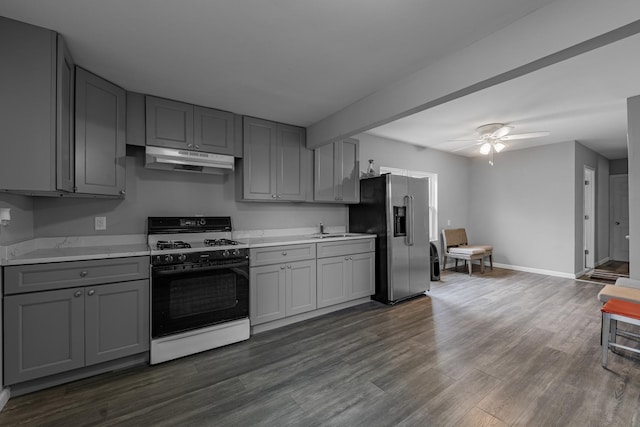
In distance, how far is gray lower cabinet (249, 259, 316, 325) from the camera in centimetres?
294

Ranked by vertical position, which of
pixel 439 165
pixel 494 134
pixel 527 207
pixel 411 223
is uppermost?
pixel 494 134

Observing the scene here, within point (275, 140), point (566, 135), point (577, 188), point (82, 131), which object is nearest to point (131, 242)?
point (82, 131)

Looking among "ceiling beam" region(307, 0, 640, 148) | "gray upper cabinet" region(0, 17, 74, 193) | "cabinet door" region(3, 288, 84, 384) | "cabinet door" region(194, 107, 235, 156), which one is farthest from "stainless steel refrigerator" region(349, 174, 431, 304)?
"gray upper cabinet" region(0, 17, 74, 193)

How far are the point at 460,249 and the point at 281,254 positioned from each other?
160 inches

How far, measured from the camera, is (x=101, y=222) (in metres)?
2.71

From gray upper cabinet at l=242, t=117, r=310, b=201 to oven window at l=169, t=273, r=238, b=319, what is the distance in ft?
3.48

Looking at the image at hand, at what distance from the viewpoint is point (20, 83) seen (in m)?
1.84

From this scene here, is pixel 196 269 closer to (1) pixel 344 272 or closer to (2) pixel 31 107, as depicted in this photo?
(2) pixel 31 107

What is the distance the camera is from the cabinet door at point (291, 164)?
3580 mm

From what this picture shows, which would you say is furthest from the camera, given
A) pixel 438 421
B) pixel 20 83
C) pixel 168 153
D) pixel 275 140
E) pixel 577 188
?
pixel 577 188

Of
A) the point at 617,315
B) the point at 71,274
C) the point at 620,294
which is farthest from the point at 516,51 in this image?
the point at 71,274

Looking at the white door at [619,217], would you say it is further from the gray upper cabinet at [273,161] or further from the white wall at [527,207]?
the gray upper cabinet at [273,161]

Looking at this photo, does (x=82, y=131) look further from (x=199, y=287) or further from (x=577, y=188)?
(x=577, y=188)

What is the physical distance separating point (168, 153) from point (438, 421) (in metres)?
3.02
